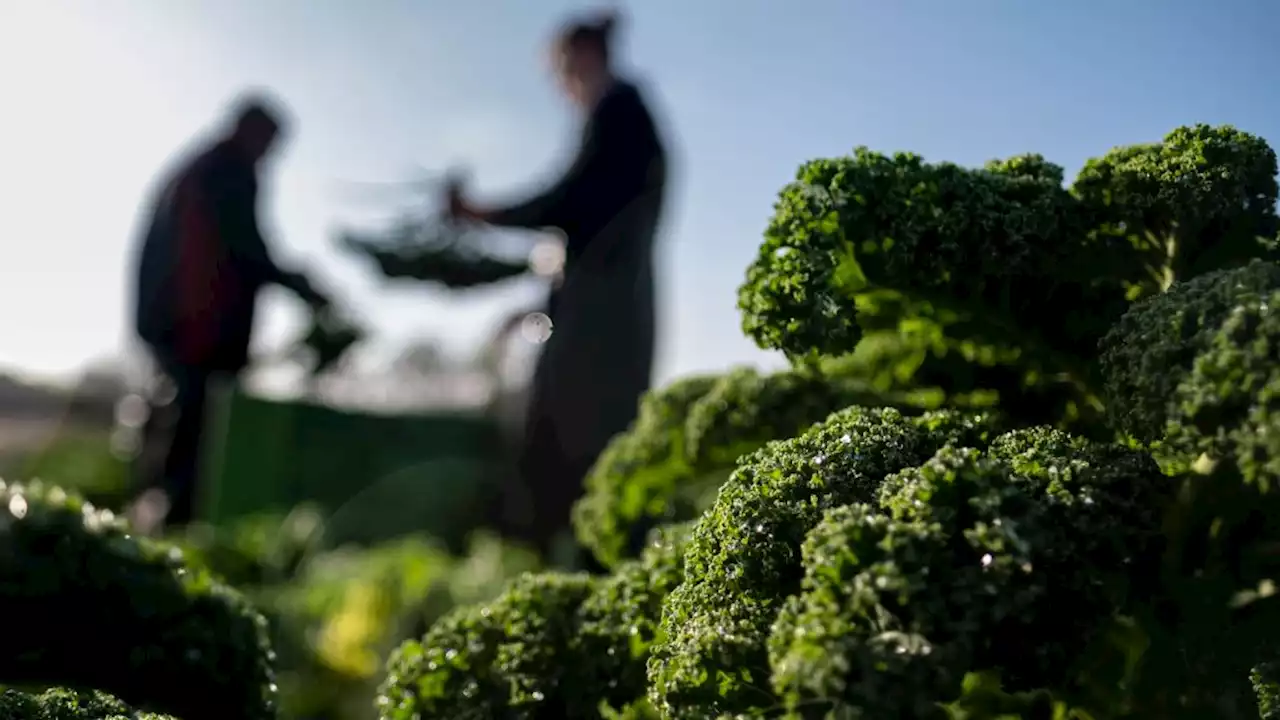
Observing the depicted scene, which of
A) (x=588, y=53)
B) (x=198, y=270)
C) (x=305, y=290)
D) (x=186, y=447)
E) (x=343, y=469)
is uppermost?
(x=198, y=270)

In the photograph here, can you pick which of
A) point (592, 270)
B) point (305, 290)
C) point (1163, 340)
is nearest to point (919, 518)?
point (1163, 340)

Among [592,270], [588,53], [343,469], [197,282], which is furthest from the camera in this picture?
[343,469]

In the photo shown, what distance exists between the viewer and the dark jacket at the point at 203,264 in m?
6.30

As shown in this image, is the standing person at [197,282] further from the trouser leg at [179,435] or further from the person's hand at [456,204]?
the person's hand at [456,204]

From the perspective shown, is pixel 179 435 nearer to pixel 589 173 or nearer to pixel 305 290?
pixel 305 290

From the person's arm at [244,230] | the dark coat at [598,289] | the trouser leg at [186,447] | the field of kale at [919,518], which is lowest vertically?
the field of kale at [919,518]

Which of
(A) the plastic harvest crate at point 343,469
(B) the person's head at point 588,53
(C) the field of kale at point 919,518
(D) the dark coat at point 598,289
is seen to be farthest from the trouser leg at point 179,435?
(C) the field of kale at point 919,518

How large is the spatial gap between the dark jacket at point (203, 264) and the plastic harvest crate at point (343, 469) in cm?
45

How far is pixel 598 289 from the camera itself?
4.53 metres

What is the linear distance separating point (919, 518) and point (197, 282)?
6.26 metres

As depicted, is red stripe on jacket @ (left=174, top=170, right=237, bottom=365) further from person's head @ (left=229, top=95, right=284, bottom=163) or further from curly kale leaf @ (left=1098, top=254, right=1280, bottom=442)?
curly kale leaf @ (left=1098, top=254, right=1280, bottom=442)

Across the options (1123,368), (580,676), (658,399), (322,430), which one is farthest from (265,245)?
(1123,368)

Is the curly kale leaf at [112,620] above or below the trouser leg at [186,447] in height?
below

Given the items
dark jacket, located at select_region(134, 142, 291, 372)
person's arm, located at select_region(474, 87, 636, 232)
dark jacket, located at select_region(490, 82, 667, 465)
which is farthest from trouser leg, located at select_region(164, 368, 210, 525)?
person's arm, located at select_region(474, 87, 636, 232)
